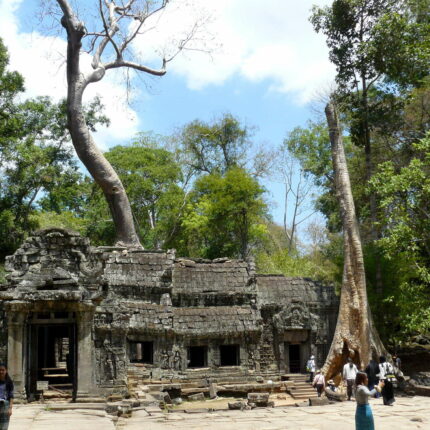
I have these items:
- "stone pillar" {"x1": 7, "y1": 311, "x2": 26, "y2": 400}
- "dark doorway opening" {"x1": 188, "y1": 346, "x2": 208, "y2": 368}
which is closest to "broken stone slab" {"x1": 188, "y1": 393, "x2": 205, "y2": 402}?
"dark doorway opening" {"x1": 188, "y1": 346, "x2": 208, "y2": 368}

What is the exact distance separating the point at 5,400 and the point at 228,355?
40.6 feet

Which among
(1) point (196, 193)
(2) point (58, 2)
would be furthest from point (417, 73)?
(1) point (196, 193)

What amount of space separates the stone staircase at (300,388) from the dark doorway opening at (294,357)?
3.29 ft

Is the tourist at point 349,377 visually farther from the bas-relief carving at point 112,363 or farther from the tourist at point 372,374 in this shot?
the bas-relief carving at point 112,363

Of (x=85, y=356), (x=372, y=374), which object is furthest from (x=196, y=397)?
(x=372, y=374)

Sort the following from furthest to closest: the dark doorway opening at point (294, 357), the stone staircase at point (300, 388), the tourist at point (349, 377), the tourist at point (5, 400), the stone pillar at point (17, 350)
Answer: the dark doorway opening at point (294, 357) → the stone staircase at point (300, 388) → the tourist at point (349, 377) → the stone pillar at point (17, 350) → the tourist at point (5, 400)

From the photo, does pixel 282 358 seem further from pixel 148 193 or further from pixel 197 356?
pixel 148 193

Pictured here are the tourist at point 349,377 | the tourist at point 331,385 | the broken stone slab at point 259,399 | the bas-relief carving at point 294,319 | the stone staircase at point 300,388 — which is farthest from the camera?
the bas-relief carving at point 294,319

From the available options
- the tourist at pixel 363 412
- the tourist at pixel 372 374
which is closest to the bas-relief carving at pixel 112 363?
the tourist at pixel 372 374

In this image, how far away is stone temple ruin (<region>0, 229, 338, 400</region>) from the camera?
12898 millimetres

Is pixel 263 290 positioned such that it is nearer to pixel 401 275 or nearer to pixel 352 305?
pixel 352 305

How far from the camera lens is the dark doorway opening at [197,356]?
61.3ft

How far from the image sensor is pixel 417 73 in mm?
20422

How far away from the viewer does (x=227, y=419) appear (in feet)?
34.2
